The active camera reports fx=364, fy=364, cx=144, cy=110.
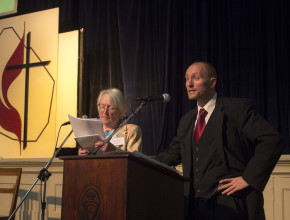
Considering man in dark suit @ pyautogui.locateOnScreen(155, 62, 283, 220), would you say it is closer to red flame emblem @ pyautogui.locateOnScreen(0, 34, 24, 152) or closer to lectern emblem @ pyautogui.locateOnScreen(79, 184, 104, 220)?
lectern emblem @ pyautogui.locateOnScreen(79, 184, 104, 220)

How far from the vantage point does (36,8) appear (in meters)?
4.91

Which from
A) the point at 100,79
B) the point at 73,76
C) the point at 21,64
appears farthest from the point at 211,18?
the point at 21,64

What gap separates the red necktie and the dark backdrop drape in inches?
48.6

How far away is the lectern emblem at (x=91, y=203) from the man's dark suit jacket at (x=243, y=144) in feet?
2.65

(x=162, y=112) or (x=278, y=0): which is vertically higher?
(x=278, y=0)

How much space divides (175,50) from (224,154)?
1915mm

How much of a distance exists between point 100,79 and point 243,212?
2625 mm

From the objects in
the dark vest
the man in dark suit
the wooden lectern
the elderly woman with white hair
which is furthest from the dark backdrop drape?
the wooden lectern

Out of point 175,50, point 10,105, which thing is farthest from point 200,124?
point 10,105

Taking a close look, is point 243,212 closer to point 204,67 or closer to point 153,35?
point 204,67

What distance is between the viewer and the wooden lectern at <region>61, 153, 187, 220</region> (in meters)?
1.54

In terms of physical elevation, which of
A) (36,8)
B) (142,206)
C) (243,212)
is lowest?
(243,212)

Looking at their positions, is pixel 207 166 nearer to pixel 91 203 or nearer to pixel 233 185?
pixel 233 185

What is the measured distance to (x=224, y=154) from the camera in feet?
7.00
